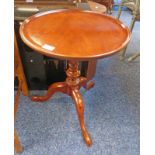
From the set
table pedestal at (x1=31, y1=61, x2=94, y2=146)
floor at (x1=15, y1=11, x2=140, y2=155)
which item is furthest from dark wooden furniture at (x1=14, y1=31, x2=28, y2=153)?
table pedestal at (x1=31, y1=61, x2=94, y2=146)

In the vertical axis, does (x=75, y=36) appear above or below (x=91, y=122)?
above

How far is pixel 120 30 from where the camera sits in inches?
38.9

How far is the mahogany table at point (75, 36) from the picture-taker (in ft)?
2.64

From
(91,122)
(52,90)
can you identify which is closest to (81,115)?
(91,122)

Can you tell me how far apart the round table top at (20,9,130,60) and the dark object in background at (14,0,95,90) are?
21 centimetres

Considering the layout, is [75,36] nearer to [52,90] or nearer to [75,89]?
[75,89]

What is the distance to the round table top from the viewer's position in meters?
0.80

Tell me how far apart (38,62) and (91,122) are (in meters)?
0.61

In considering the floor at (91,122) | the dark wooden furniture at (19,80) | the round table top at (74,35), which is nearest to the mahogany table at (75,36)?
the round table top at (74,35)

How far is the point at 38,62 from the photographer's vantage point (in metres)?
1.38

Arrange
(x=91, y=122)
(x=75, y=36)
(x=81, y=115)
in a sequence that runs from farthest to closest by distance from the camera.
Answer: (x=91, y=122), (x=81, y=115), (x=75, y=36)

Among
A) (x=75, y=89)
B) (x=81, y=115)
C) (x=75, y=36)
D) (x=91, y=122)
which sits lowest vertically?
(x=91, y=122)

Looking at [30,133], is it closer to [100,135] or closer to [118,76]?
[100,135]

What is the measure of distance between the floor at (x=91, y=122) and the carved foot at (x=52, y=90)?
43mm
